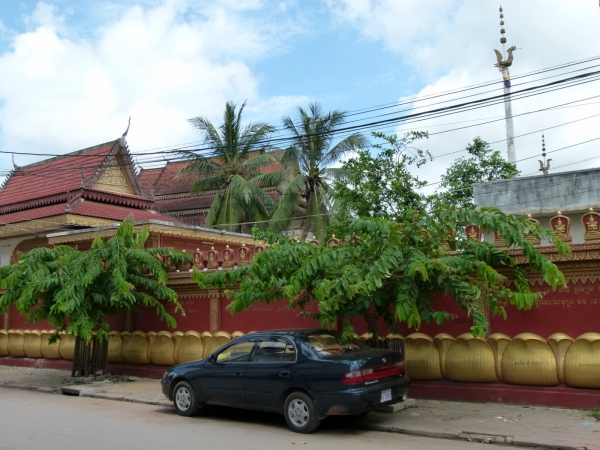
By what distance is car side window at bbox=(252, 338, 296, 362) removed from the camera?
8.81m

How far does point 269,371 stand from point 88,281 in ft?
17.9

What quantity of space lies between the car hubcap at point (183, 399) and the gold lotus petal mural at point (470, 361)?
14.5 ft

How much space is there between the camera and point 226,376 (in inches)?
368

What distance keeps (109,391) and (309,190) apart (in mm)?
15790

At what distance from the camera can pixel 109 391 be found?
1295 cm

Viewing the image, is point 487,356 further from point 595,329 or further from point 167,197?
point 167,197

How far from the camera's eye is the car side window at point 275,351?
8812mm

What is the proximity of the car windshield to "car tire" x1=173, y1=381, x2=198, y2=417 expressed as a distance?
7.83 ft

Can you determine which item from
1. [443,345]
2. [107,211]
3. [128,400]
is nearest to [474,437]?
[443,345]

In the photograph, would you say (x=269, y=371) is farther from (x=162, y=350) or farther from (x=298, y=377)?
(x=162, y=350)

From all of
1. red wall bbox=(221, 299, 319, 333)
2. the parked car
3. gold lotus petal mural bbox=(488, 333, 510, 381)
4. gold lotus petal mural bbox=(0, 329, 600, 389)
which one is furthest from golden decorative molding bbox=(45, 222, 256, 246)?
gold lotus petal mural bbox=(488, 333, 510, 381)

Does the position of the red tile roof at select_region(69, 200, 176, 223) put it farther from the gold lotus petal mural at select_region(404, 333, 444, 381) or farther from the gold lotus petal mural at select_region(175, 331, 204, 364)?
the gold lotus petal mural at select_region(404, 333, 444, 381)

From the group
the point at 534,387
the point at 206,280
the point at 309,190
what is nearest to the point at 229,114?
the point at 309,190

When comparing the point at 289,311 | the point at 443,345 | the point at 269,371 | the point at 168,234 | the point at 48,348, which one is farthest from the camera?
the point at 168,234
